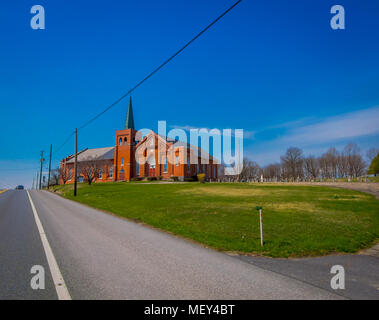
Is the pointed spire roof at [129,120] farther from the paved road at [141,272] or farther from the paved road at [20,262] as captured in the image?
the paved road at [141,272]

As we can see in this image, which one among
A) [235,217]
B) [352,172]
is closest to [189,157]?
[235,217]

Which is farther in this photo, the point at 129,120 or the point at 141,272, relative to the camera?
the point at 129,120

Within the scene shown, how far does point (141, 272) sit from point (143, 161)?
51.9 meters

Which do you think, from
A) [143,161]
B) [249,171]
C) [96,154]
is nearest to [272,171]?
[249,171]

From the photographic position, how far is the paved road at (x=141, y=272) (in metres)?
3.94

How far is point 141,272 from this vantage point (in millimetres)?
4844

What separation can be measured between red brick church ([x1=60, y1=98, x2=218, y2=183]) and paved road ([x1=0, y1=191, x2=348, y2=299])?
43.3 metres

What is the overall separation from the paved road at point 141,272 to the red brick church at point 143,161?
43.3 m

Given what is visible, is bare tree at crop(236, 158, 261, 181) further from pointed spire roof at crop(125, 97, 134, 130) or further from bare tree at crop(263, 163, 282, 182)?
pointed spire roof at crop(125, 97, 134, 130)

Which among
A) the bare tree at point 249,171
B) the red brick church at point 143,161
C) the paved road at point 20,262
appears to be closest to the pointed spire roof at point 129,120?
the red brick church at point 143,161

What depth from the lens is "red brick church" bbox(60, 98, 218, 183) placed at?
52.0 m

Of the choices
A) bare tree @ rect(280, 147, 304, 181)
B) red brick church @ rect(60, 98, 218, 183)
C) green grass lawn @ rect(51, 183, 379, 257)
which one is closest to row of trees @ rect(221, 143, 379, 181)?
bare tree @ rect(280, 147, 304, 181)

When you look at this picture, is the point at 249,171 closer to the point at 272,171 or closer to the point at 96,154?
the point at 272,171

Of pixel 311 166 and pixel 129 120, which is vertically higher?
pixel 129 120
